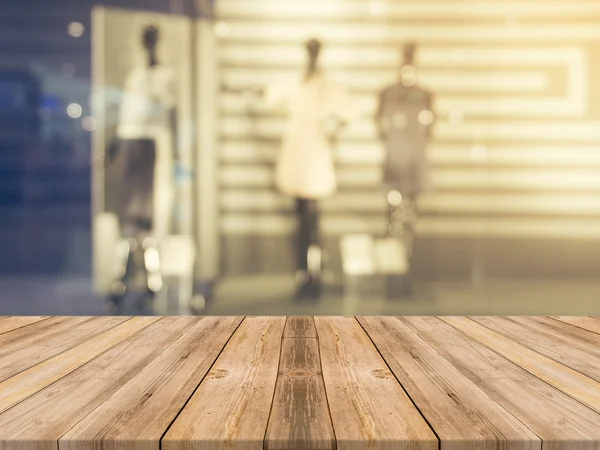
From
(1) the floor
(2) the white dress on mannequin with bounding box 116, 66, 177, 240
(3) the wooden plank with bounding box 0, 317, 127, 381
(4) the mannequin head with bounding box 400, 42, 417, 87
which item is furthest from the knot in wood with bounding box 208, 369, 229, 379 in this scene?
(4) the mannequin head with bounding box 400, 42, 417, 87


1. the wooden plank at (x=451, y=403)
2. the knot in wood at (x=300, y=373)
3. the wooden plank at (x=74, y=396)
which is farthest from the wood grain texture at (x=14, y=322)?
the wooden plank at (x=451, y=403)

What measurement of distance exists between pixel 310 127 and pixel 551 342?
244 centimetres

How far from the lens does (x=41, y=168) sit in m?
3.91

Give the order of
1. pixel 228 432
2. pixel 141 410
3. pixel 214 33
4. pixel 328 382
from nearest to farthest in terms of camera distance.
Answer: pixel 228 432 < pixel 141 410 < pixel 328 382 < pixel 214 33

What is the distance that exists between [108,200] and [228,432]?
314 centimetres

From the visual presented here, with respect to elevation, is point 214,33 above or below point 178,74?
above

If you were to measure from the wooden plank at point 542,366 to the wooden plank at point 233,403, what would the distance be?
63cm

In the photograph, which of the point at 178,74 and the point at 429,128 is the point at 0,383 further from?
the point at 429,128

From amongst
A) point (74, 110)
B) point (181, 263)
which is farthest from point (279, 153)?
point (74, 110)

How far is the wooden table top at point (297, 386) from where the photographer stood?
103cm

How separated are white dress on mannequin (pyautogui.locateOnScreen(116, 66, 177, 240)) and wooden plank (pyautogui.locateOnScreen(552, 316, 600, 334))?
2.58 meters

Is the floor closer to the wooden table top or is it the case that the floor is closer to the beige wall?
the beige wall

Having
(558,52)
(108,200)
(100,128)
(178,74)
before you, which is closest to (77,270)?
(108,200)

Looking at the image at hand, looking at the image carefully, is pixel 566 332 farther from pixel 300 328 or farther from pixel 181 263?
pixel 181 263
